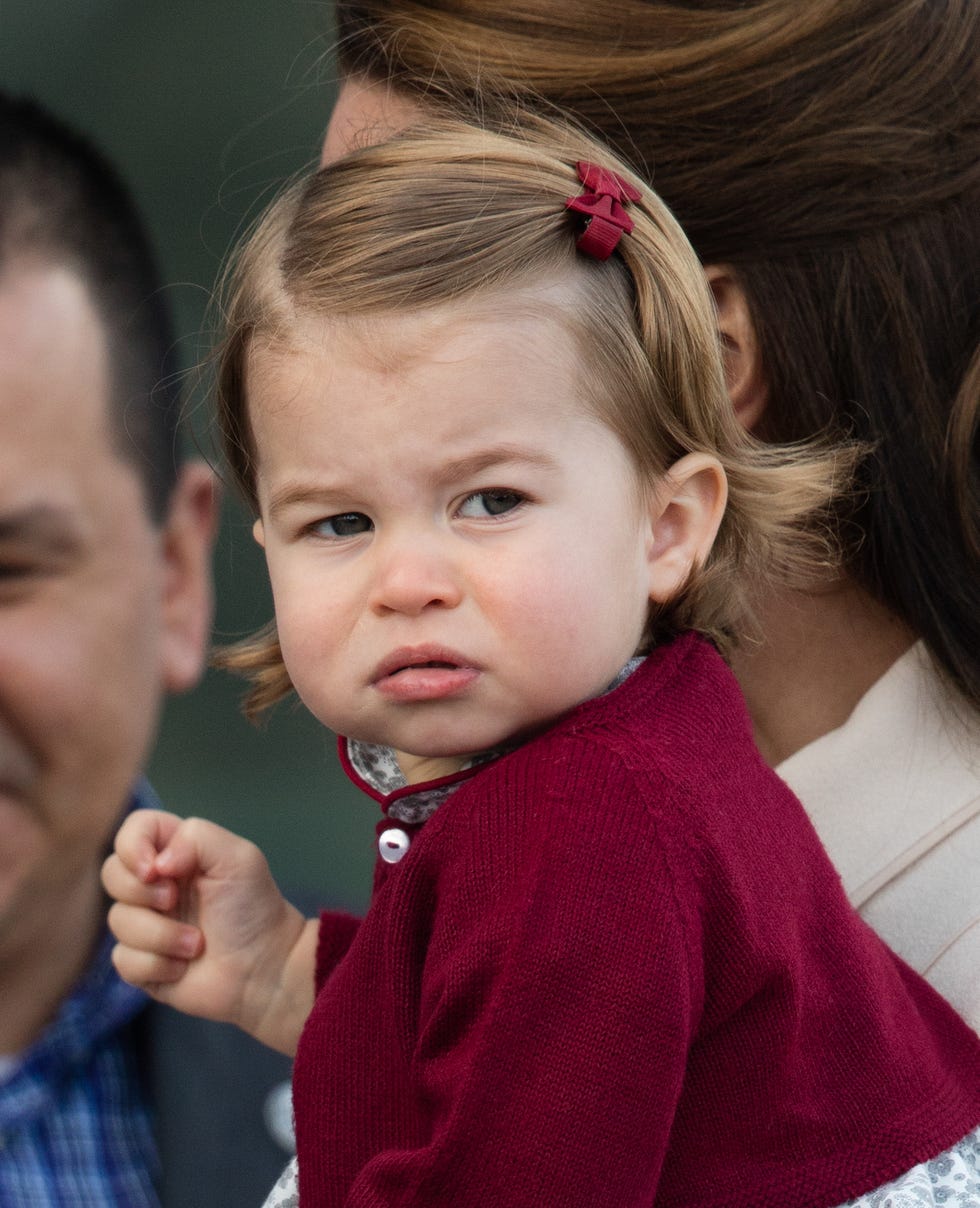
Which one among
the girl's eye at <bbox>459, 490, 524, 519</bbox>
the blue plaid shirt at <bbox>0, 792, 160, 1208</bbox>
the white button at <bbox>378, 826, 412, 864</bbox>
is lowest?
the blue plaid shirt at <bbox>0, 792, 160, 1208</bbox>

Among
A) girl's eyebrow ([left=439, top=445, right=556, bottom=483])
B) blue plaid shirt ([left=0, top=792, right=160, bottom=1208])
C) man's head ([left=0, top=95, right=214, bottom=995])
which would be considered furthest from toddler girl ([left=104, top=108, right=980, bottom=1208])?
blue plaid shirt ([left=0, top=792, right=160, bottom=1208])

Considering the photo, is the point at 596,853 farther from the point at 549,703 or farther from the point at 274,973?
the point at 274,973

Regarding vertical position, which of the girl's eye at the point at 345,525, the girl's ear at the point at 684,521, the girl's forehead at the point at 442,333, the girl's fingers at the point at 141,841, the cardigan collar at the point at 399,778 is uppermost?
the girl's forehead at the point at 442,333

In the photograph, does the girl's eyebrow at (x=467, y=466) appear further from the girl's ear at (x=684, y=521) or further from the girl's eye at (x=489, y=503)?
the girl's ear at (x=684, y=521)

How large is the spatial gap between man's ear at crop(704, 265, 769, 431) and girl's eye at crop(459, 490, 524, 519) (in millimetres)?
547

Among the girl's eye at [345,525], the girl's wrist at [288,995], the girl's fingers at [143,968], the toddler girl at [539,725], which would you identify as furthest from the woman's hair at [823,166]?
the girl's fingers at [143,968]

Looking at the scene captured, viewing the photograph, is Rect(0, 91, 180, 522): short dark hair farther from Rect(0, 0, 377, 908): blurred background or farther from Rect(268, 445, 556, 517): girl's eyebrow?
Rect(268, 445, 556, 517): girl's eyebrow

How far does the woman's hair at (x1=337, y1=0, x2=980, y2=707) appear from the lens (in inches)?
68.4

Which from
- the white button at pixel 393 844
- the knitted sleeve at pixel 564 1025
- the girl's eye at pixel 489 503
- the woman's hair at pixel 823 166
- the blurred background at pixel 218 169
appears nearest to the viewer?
the knitted sleeve at pixel 564 1025

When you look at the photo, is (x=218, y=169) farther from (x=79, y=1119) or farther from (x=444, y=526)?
(x=79, y=1119)

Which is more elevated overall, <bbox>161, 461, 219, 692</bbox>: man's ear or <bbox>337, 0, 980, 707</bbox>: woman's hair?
<bbox>337, 0, 980, 707</bbox>: woman's hair

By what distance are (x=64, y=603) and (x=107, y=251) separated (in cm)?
33

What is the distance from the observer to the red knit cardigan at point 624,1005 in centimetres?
116

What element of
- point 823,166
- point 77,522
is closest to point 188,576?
point 77,522
